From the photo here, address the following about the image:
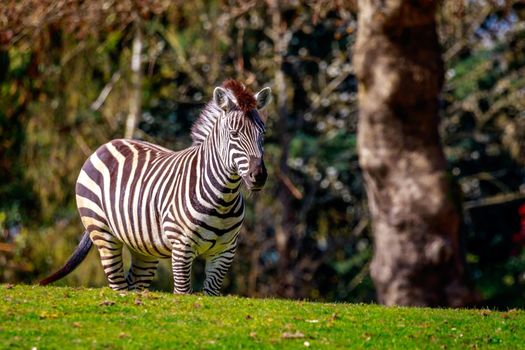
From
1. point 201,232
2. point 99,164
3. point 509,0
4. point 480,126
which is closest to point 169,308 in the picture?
point 201,232

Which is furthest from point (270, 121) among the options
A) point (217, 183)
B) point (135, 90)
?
point (217, 183)

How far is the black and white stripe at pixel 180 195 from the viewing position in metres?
12.4

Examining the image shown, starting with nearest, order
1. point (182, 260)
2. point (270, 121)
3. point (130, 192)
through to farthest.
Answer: point (182, 260)
point (130, 192)
point (270, 121)

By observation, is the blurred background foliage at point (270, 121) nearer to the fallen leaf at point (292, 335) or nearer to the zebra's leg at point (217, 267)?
the zebra's leg at point (217, 267)

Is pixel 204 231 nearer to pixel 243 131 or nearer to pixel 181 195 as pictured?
pixel 181 195

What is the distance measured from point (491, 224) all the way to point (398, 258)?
49.3 ft

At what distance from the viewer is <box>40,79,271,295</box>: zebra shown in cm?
1240

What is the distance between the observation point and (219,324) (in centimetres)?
1102

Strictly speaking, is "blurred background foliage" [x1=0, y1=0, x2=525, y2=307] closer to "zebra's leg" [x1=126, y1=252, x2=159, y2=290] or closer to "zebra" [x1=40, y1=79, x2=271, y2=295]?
"zebra" [x1=40, y1=79, x2=271, y2=295]

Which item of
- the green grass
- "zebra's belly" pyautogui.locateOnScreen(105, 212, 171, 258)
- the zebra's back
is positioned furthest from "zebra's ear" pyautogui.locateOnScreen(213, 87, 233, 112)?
Answer: the green grass

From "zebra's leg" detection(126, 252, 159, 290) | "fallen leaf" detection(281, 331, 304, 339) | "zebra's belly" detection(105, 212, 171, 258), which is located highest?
"zebra's belly" detection(105, 212, 171, 258)

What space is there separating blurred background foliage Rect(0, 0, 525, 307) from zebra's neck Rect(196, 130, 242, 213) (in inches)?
509

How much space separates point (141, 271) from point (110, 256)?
507mm

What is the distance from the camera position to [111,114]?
91.3ft
